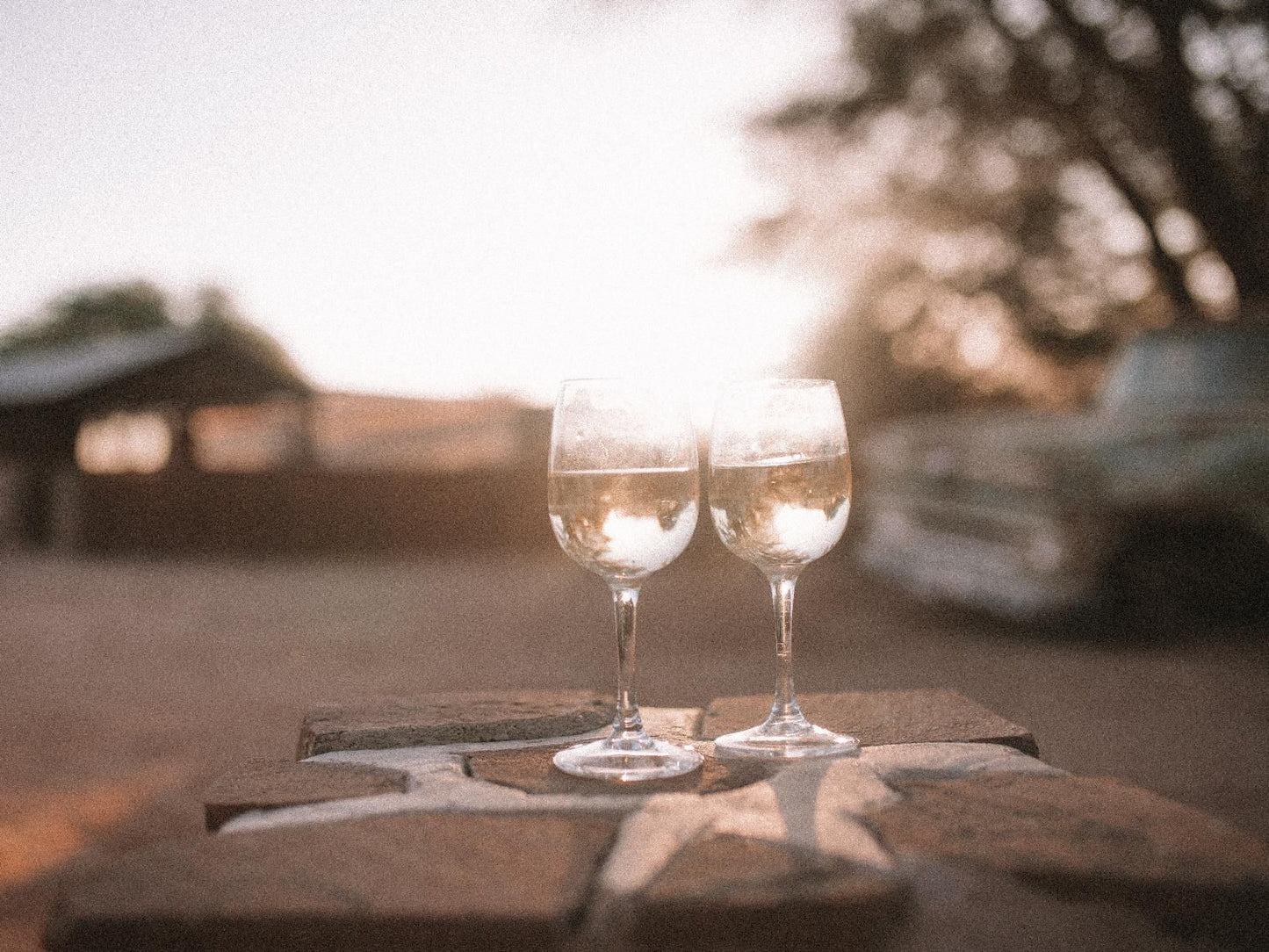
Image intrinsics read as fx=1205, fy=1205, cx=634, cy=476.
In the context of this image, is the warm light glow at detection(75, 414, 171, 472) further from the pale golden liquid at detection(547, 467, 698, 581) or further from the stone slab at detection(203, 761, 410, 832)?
the pale golden liquid at detection(547, 467, 698, 581)

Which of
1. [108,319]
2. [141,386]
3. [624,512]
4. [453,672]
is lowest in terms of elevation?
[453,672]

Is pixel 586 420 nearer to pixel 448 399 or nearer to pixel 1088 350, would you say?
pixel 1088 350

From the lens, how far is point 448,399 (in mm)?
25703

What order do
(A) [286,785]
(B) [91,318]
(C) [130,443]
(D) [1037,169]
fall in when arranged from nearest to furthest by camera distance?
1. (A) [286,785]
2. (D) [1037,169]
3. (C) [130,443]
4. (B) [91,318]

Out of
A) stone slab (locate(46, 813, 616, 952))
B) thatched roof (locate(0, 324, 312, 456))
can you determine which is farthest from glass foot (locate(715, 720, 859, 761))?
thatched roof (locate(0, 324, 312, 456))

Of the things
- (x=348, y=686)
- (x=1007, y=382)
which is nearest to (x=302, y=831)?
(x=348, y=686)

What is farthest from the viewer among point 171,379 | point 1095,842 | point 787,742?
point 171,379

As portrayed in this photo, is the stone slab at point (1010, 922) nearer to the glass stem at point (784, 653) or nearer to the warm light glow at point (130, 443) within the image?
the glass stem at point (784, 653)

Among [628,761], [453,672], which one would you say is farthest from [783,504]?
[453,672]

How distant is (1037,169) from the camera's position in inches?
581

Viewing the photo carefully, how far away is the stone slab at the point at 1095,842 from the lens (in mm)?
1061

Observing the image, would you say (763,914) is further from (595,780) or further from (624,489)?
(624,489)

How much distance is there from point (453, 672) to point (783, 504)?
6.44 metres

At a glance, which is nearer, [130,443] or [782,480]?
[782,480]
